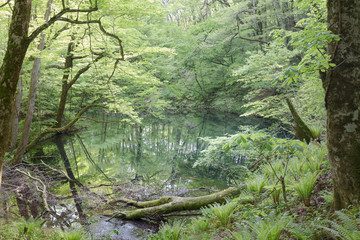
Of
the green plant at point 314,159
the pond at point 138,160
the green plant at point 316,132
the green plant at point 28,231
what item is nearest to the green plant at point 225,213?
the green plant at point 314,159

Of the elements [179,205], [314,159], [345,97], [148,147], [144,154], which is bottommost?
[144,154]

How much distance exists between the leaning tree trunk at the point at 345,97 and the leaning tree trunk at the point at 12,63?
11.8ft

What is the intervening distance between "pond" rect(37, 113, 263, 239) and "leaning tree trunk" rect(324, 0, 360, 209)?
4.12 metres

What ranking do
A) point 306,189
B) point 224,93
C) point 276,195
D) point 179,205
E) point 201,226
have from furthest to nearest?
point 224,93, point 179,205, point 201,226, point 276,195, point 306,189

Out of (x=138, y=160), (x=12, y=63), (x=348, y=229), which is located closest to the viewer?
(x=348, y=229)

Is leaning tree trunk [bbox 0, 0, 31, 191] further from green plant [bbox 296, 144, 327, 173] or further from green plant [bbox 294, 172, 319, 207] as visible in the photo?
green plant [bbox 296, 144, 327, 173]

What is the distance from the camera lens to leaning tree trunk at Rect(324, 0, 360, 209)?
245cm

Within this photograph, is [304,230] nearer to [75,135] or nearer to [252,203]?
[252,203]

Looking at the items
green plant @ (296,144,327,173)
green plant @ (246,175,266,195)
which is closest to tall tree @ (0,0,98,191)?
green plant @ (246,175,266,195)

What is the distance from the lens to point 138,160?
1119cm

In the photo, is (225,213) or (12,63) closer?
(12,63)

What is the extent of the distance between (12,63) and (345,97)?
3820 mm

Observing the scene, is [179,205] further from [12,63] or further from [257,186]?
[12,63]

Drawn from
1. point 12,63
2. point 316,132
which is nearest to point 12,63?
point 12,63
